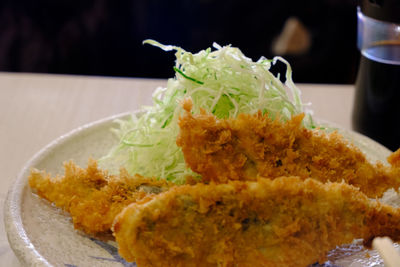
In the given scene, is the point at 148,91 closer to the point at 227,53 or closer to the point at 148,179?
the point at 227,53

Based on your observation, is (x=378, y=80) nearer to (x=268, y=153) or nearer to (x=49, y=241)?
(x=268, y=153)

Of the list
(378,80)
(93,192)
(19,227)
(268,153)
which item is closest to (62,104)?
(93,192)

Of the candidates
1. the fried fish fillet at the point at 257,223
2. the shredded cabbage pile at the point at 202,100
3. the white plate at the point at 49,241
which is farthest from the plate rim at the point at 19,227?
the shredded cabbage pile at the point at 202,100

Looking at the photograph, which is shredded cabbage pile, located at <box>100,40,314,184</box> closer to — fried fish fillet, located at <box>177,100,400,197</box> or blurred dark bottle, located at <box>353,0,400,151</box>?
fried fish fillet, located at <box>177,100,400,197</box>

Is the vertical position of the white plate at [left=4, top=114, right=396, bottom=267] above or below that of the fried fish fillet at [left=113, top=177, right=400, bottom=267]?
below

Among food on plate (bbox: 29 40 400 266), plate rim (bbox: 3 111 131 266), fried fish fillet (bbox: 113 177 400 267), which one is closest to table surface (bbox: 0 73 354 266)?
plate rim (bbox: 3 111 131 266)
